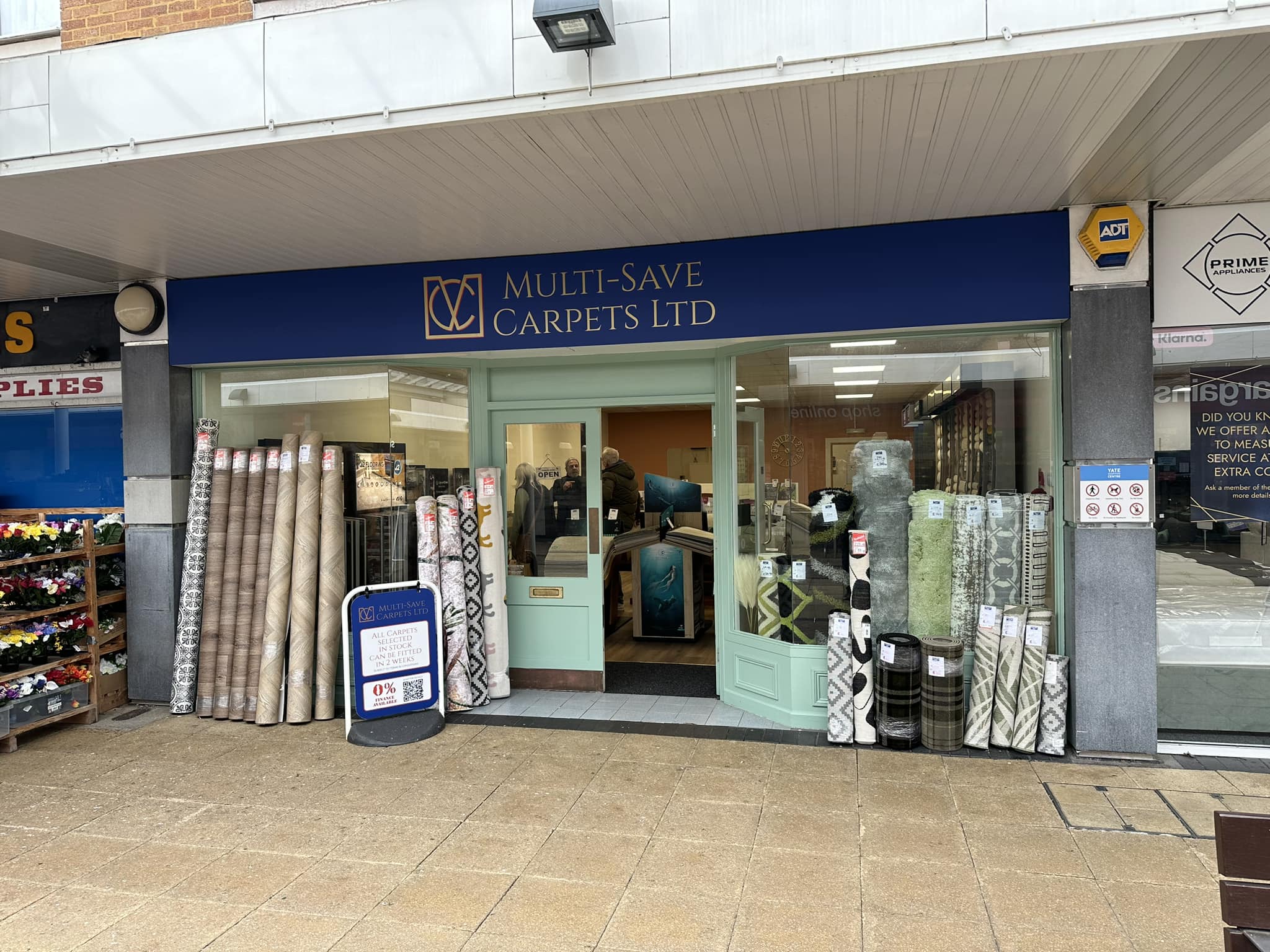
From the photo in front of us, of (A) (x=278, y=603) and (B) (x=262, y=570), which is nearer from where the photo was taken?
(A) (x=278, y=603)

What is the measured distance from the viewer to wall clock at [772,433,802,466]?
517 centimetres

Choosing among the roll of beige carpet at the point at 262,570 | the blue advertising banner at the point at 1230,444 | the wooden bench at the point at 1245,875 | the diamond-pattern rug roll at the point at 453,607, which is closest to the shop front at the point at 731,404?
the diamond-pattern rug roll at the point at 453,607

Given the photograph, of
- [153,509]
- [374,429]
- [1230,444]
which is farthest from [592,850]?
[153,509]

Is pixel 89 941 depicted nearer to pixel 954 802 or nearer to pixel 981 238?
pixel 954 802

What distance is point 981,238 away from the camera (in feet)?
15.3

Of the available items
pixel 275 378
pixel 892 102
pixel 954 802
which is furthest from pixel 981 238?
pixel 275 378

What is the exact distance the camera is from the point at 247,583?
5.57 meters

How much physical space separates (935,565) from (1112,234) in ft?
6.74

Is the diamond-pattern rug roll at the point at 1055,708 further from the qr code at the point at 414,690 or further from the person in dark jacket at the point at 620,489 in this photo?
the qr code at the point at 414,690

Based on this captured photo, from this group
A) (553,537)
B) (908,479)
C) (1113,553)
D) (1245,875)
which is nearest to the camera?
(1245,875)

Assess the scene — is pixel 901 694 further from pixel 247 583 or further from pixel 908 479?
pixel 247 583

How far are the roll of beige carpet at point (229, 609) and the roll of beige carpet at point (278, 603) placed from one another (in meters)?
0.27

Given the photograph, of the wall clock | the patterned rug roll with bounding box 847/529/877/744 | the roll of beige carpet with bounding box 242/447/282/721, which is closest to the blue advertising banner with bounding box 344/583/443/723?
the roll of beige carpet with bounding box 242/447/282/721

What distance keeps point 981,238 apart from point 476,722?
13.8 feet
